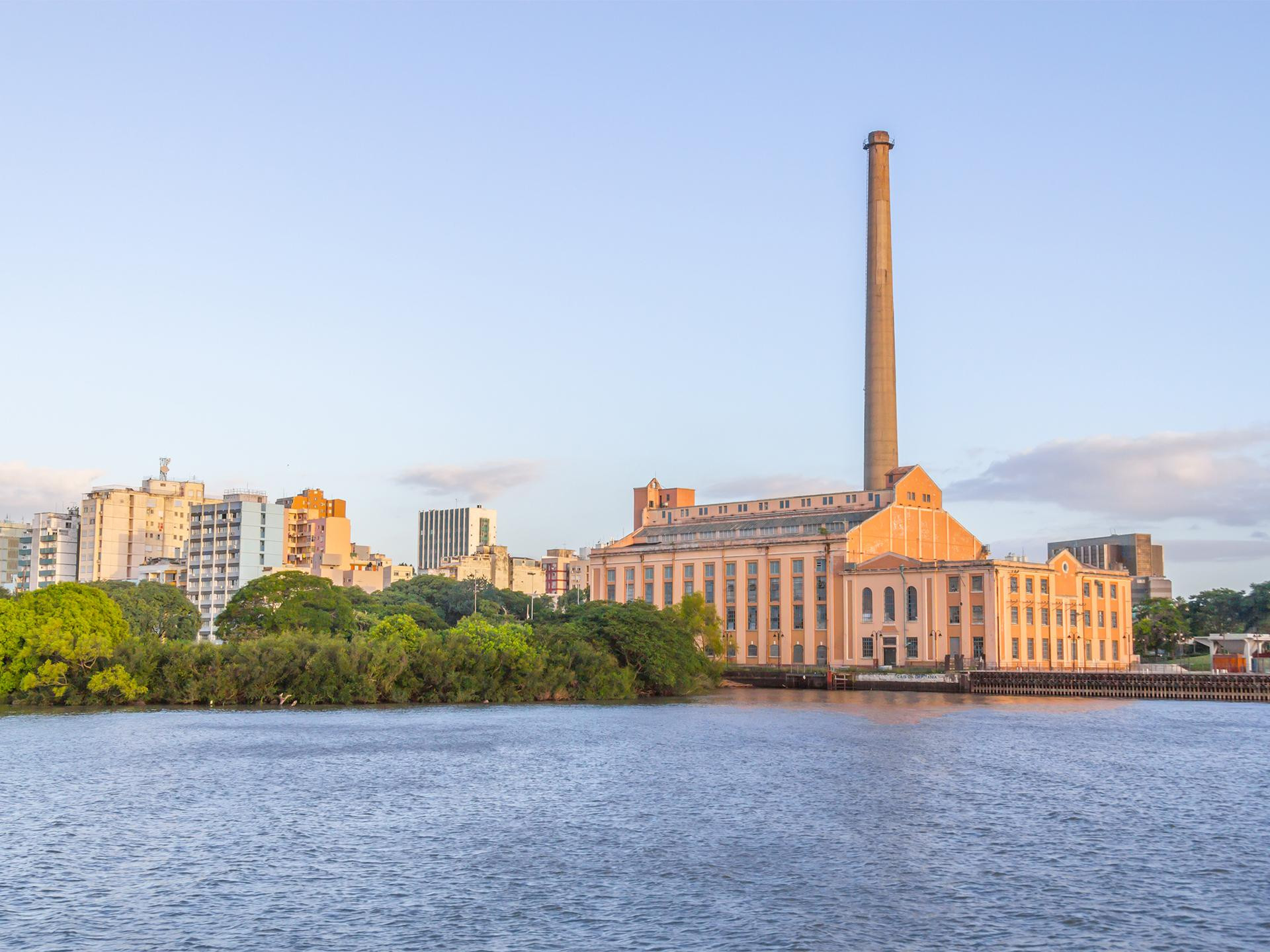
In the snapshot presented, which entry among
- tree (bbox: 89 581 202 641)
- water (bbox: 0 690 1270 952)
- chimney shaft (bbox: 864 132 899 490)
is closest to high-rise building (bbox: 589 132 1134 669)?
chimney shaft (bbox: 864 132 899 490)

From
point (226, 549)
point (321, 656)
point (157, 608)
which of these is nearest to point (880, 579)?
point (321, 656)

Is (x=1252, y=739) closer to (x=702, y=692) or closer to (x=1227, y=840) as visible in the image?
Result: (x=1227, y=840)

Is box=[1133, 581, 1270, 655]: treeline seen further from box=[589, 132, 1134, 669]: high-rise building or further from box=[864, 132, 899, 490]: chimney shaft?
box=[864, 132, 899, 490]: chimney shaft

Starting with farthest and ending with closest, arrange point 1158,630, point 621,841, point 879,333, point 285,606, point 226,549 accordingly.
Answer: point 226,549 < point 1158,630 < point 879,333 < point 285,606 < point 621,841

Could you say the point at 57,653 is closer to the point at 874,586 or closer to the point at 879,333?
the point at 874,586

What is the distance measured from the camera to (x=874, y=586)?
470 feet

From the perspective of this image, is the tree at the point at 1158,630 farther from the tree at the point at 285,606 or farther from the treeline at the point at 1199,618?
the tree at the point at 285,606

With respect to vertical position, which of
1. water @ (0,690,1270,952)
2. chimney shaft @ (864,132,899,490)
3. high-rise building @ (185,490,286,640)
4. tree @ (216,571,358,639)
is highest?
chimney shaft @ (864,132,899,490)

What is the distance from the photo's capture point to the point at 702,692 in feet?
424

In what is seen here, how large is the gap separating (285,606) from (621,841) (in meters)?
90.5

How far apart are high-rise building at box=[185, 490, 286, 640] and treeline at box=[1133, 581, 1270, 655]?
12454cm

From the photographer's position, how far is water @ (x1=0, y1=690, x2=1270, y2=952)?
29625 millimetres

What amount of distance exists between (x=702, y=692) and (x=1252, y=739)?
60.7 m

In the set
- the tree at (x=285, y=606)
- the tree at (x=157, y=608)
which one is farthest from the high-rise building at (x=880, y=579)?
the tree at (x=157, y=608)
